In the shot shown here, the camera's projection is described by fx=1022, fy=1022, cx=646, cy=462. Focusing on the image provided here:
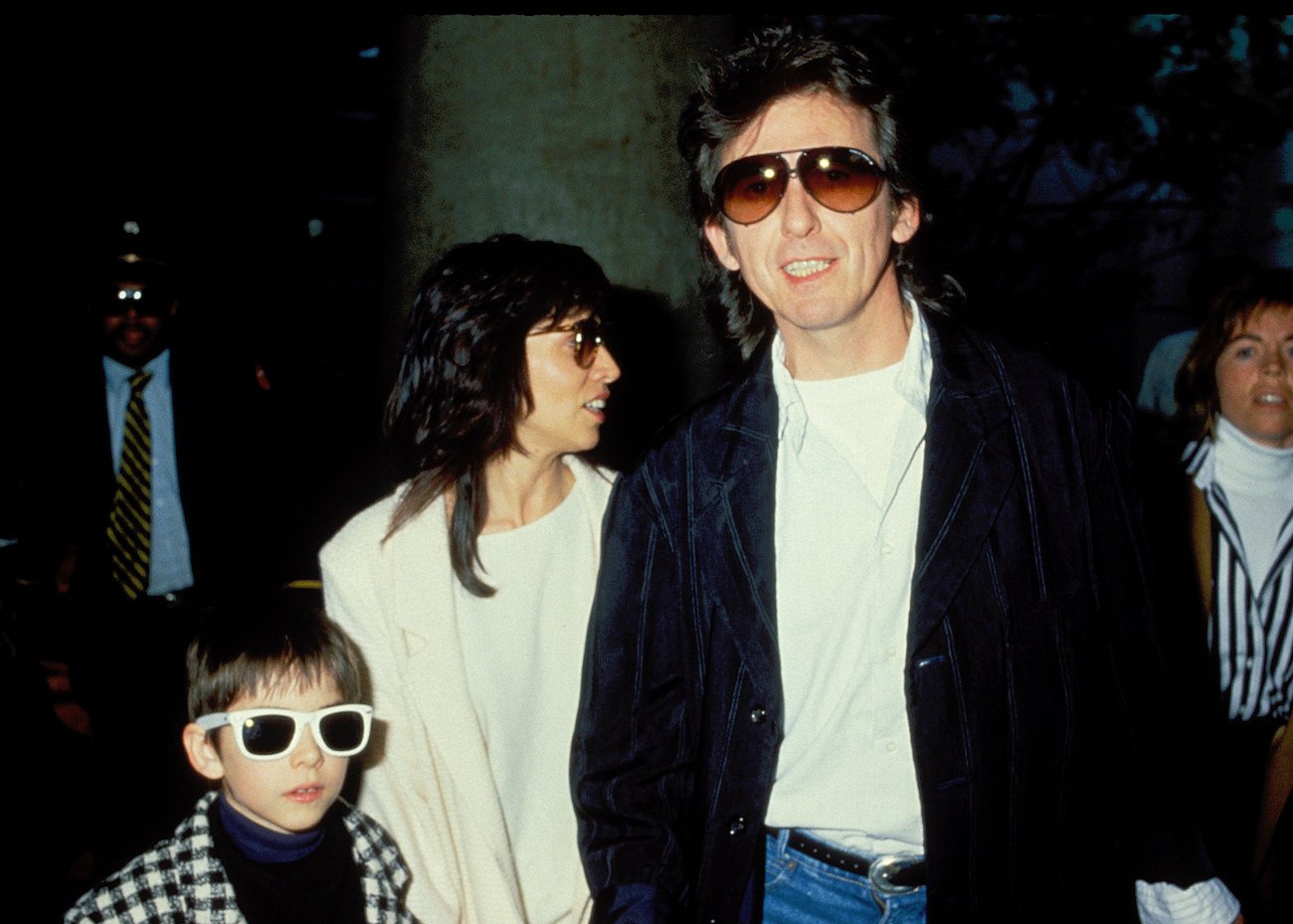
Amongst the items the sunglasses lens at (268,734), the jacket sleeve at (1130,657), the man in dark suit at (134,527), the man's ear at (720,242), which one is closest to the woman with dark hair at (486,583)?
the sunglasses lens at (268,734)

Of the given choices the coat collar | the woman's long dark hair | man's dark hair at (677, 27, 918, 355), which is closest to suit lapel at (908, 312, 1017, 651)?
the coat collar

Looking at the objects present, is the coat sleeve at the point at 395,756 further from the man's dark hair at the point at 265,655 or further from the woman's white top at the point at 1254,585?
the woman's white top at the point at 1254,585

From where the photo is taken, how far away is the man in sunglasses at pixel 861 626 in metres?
1.83

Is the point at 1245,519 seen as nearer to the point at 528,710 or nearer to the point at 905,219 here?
the point at 905,219

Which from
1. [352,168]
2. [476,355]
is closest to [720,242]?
[476,355]

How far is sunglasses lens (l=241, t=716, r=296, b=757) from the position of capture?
2.40 metres

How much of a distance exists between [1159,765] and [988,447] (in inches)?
26.2

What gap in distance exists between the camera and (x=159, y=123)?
905cm

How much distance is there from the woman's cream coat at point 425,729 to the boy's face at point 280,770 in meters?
0.14

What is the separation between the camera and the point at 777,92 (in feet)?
6.98

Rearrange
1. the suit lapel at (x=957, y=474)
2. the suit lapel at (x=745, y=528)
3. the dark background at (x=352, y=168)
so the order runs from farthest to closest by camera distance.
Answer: the dark background at (x=352, y=168), the suit lapel at (x=745, y=528), the suit lapel at (x=957, y=474)

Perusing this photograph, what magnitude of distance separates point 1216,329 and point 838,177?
2.45 m

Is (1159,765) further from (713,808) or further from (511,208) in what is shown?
(511,208)

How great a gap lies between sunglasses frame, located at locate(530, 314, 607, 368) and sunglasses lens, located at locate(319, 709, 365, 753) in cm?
104
